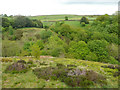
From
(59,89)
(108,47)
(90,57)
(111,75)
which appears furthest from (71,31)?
(59,89)

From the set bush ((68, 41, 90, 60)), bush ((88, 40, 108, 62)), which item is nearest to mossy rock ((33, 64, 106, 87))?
bush ((68, 41, 90, 60))

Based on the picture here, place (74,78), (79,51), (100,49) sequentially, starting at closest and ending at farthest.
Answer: (74,78)
(79,51)
(100,49)

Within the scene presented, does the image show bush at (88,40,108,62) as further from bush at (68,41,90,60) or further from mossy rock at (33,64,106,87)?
mossy rock at (33,64,106,87)

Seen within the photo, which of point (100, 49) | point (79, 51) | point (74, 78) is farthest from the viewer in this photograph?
point (100, 49)

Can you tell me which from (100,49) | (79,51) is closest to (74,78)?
(79,51)

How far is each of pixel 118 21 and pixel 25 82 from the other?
87.2 m

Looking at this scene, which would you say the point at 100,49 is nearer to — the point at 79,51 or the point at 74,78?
the point at 79,51

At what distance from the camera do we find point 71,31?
3145 inches

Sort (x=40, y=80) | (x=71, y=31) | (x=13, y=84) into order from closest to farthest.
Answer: (x=13, y=84) → (x=40, y=80) → (x=71, y=31)

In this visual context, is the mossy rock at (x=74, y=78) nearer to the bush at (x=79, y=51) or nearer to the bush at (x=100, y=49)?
the bush at (x=79, y=51)

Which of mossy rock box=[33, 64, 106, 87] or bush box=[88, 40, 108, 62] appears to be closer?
mossy rock box=[33, 64, 106, 87]

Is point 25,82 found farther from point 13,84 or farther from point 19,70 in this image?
point 19,70

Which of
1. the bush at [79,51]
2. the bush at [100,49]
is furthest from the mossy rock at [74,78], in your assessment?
the bush at [100,49]

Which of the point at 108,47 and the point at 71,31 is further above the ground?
the point at 71,31
